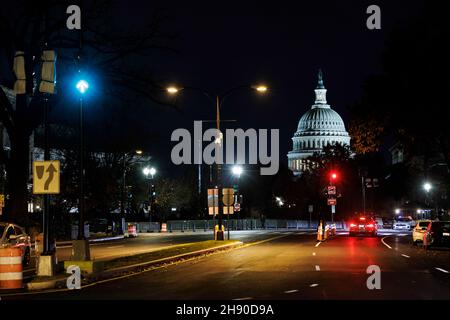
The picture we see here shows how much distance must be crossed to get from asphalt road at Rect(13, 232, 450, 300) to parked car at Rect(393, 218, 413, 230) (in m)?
61.4

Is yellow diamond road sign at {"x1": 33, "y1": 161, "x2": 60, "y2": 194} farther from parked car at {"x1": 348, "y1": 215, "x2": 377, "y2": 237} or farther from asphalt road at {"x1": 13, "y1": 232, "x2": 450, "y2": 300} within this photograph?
parked car at {"x1": 348, "y1": 215, "x2": 377, "y2": 237}

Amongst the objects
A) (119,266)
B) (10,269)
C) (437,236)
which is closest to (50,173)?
(10,269)

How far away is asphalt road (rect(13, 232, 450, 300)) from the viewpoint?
55.9 feet

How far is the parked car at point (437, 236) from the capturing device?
3812 cm

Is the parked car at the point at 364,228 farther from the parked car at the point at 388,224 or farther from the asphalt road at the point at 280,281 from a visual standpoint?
the parked car at the point at 388,224

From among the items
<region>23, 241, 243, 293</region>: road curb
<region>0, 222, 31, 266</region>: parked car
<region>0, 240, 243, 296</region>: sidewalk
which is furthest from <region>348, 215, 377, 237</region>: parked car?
<region>0, 222, 31, 266</region>: parked car

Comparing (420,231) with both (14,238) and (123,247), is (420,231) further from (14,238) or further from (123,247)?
(14,238)

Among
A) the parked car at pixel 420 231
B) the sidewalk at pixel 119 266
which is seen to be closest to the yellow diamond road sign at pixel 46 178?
the sidewalk at pixel 119 266

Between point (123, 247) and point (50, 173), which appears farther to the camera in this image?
point (123, 247)

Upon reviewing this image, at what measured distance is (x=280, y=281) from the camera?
20.2 m

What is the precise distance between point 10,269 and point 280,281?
22.8 feet

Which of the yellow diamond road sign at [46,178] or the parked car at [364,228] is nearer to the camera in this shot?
the yellow diamond road sign at [46,178]

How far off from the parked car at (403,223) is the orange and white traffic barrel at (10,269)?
246 ft

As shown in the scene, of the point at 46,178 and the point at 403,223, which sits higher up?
the point at 46,178
